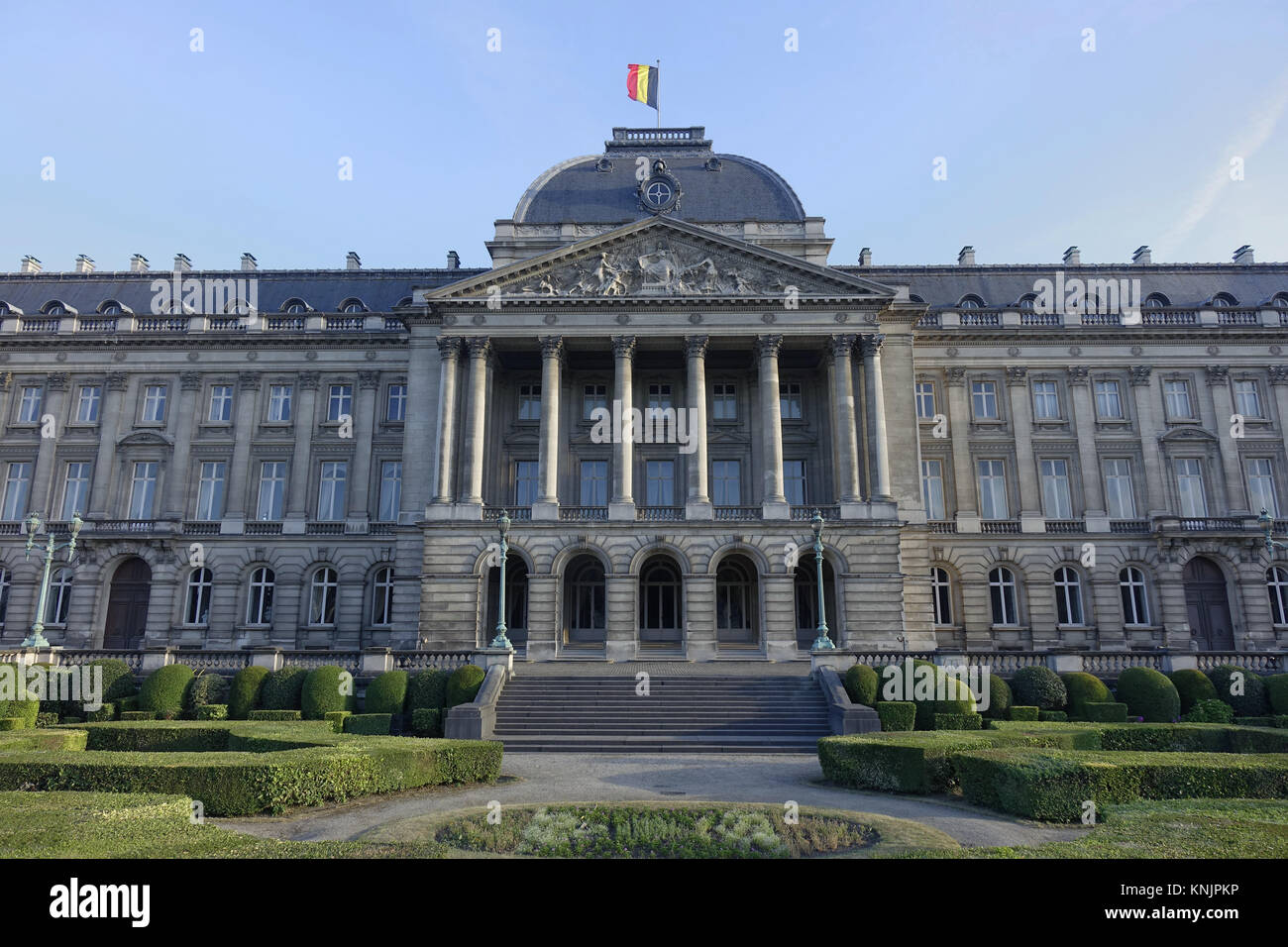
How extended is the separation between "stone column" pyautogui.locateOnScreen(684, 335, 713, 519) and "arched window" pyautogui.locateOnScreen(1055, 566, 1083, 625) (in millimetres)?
19641

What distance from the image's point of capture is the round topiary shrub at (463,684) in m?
27.8

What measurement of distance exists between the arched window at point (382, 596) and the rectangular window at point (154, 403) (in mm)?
15738

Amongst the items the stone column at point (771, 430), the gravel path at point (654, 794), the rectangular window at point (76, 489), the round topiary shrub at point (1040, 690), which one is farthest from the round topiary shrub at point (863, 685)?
the rectangular window at point (76, 489)

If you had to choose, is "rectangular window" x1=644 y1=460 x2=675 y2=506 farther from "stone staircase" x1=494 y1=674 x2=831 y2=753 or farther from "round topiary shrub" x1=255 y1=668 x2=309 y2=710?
"round topiary shrub" x1=255 y1=668 x2=309 y2=710

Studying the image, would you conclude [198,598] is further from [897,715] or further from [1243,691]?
[1243,691]

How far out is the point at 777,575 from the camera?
37.1 meters

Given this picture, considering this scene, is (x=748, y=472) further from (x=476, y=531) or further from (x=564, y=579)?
(x=476, y=531)

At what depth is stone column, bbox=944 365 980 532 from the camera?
43809 mm

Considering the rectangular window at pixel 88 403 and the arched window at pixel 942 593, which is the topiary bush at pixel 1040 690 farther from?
the rectangular window at pixel 88 403

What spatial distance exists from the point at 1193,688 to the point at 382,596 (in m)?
36.3

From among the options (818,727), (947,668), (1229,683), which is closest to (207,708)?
(818,727)

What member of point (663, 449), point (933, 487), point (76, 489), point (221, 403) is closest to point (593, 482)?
point (663, 449)
